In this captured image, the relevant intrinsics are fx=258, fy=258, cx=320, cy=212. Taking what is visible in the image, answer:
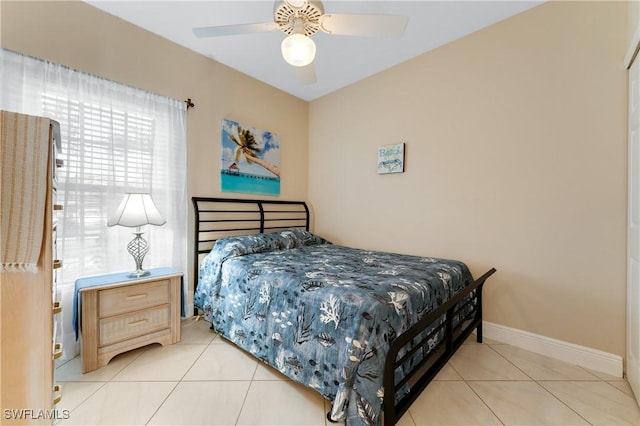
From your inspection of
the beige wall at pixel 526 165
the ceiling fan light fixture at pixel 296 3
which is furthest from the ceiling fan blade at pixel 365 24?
the beige wall at pixel 526 165

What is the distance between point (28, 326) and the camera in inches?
37.6

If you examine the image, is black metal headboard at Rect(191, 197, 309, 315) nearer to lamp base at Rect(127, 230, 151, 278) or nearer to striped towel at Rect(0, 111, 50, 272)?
lamp base at Rect(127, 230, 151, 278)

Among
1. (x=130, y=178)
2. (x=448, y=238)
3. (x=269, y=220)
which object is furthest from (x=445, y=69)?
(x=130, y=178)

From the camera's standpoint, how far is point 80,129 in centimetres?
195

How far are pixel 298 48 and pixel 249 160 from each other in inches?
73.2

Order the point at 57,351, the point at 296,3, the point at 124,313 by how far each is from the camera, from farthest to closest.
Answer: the point at 124,313
the point at 296,3
the point at 57,351

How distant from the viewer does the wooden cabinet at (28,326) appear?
0.92 metres

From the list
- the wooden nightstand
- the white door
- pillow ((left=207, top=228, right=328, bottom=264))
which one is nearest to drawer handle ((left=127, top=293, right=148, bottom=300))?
the wooden nightstand

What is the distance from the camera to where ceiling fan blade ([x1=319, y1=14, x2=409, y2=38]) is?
1434mm

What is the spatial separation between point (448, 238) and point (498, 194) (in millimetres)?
576

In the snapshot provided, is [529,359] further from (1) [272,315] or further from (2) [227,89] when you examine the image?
(2) [227,89]

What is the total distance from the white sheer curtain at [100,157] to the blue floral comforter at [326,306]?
2.32 feet

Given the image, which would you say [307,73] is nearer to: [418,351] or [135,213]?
[135,213]

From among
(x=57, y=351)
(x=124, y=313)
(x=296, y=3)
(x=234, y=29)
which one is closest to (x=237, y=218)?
(x=124, y=313)
